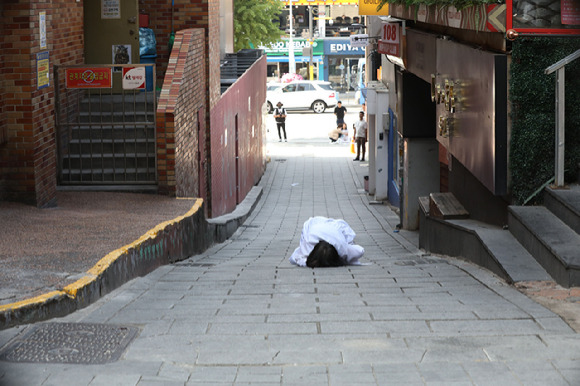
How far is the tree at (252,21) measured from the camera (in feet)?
121

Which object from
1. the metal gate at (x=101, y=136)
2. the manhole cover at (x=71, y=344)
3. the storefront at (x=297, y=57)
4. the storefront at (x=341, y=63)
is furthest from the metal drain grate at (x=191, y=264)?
the storefront at (x=297, y=57)

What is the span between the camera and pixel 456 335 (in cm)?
543

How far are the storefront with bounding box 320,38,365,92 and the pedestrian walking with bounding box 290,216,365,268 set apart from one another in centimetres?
4399

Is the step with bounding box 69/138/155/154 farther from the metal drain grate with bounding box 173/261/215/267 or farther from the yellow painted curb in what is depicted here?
the yellow painted curb

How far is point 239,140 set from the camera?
20.8m

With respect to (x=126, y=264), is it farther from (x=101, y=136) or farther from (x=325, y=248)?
(x=101, y=136)

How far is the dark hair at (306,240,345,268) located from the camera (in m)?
10.2

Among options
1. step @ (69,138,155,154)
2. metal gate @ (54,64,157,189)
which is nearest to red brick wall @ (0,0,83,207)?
metal gate @ (54,64,157,189)

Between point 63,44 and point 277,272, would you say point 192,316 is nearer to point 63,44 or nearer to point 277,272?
point 277,272

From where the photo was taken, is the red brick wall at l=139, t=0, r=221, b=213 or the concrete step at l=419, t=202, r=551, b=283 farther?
the red brick wall at l=139, t=0, r=221, b=213

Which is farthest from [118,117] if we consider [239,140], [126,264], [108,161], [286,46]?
[286,46]

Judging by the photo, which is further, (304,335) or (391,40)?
(391,40)

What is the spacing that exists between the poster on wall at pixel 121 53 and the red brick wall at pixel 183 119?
134cm

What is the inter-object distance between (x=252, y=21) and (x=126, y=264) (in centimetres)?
3048
